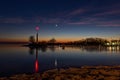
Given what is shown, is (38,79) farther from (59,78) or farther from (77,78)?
(77,78)

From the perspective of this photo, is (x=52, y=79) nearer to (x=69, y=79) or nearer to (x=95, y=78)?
(x=69, y=79)

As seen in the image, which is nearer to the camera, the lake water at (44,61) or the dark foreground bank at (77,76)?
the dark foreground bank at (77,76)

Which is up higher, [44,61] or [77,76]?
[77,76]

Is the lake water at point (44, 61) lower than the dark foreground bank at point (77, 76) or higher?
lower

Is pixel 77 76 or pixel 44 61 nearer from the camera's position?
pixel 77 76

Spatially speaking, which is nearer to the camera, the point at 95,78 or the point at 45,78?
the point at 95,78

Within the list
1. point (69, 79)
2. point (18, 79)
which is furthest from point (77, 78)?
point (18, 79)

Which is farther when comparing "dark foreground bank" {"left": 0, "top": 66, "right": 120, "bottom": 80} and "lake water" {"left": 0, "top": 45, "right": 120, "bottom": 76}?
"lake water" {"left": 0, "top": 45, "right": 120, "bottom": 76}

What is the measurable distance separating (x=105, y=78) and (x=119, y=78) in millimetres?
895

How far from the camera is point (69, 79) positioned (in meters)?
12.8

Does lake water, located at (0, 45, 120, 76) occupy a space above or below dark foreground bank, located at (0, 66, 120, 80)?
below

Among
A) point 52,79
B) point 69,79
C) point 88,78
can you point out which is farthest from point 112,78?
point 52,79

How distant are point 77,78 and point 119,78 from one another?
273 cm

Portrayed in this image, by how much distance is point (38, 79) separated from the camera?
1351 centimetres
